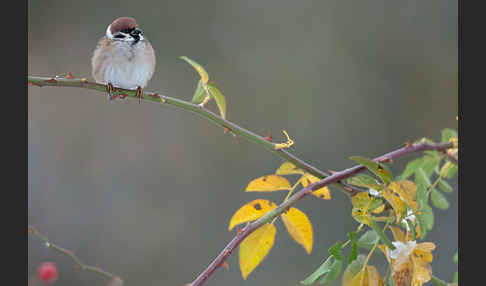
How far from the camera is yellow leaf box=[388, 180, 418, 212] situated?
2.49ft

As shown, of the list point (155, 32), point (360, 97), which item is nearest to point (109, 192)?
point (155, 32)

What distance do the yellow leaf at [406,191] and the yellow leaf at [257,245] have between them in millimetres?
187

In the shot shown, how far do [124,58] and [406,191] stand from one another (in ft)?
4.43

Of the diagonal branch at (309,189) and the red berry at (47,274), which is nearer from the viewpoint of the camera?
the diagonal branch at (309,189)

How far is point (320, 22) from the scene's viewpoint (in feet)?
13.9

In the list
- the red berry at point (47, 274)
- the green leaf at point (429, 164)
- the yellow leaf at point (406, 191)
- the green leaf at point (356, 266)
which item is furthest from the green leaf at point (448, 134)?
the red berry at point (47, 274)

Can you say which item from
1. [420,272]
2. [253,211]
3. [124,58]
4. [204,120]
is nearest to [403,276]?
[420,272]

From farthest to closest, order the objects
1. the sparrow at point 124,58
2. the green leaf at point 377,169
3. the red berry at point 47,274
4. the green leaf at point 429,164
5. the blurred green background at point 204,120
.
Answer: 1. the blurred green background at point 204,120
2. the sparrow at point 124,58
3. the red berry at point 47,274
4. the green leaf at point 429,164
5. the green leaf at point 377,169

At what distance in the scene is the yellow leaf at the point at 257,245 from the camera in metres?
0.80

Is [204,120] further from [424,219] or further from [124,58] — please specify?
[424,219]

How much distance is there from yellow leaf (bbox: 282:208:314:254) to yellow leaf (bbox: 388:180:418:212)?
6.1 inches

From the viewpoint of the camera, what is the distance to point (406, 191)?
2.52ft

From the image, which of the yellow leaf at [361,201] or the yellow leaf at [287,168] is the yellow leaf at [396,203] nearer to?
the yellow leaf at [361,201]

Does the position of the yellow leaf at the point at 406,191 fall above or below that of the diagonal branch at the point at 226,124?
below
